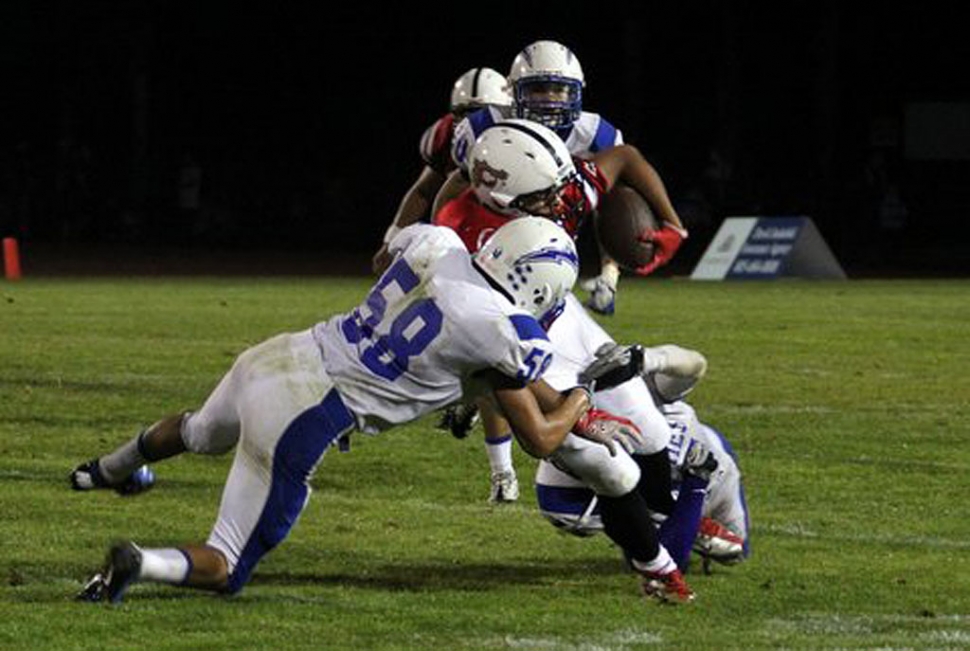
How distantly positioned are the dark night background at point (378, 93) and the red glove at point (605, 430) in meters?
30.1

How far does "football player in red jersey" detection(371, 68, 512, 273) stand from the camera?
9312mm

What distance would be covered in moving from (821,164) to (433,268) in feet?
95.2

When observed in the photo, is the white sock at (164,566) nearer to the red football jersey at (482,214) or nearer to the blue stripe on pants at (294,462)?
the blue stripe on pants at (294,462)

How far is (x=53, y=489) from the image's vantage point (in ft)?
28.8

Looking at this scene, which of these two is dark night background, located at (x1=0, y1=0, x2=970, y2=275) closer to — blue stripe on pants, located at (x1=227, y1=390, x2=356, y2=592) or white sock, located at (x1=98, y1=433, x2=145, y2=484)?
white sock, located at (x1=98, y1=433, x2=145, y2=484)

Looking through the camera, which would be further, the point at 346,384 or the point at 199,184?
the point at 199,184

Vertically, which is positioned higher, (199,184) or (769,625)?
(769,625)

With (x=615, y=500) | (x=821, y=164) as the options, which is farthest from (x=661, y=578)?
(x=821, y=164)

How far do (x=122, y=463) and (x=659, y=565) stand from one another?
190 centimetres

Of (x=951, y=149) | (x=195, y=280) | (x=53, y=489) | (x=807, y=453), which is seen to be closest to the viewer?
(x=53, y=489)

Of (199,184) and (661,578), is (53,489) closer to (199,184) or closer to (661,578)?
(661,578)

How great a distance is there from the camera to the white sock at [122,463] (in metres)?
7.61

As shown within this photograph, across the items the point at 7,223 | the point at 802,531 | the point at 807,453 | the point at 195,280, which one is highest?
the point at 802,531

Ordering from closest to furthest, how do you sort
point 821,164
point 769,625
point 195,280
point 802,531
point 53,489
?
point 769,625, point 802,531, point 53,489, point 195,280, point 821,164
